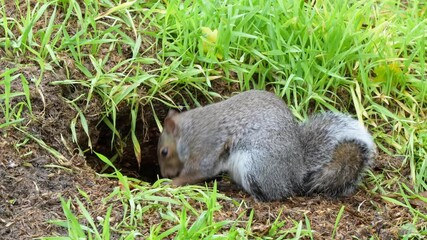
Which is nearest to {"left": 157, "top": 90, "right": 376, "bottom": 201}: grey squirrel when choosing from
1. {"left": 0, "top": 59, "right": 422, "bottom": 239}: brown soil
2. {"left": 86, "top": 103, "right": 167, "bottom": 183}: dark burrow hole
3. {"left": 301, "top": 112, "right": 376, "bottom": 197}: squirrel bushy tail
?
{"left": 301, "top": 112, "right": 376, "bottom": 197}: squirrel bushy tail

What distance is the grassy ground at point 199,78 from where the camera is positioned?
548 centimetres

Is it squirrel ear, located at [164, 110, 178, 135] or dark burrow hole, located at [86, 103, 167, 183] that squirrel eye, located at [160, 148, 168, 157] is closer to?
squirrel ear, located at [164, 110, 178, 135]

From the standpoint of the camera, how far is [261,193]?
5.57 meters

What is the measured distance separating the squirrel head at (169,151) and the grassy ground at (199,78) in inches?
6.5

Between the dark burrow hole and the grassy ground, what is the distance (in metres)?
0.01

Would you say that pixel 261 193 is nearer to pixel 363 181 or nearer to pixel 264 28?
pixel 363 181

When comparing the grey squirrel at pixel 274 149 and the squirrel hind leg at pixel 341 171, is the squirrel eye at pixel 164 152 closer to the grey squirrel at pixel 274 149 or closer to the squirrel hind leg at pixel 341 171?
the grey squirrel at pixel 274 149

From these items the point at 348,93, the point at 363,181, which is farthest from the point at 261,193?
the point at 348,93

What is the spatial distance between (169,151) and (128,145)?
43 centimetres

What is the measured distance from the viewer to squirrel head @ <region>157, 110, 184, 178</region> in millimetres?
5984

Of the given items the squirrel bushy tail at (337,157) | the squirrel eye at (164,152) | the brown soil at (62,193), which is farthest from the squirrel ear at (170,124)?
the squirrel bushy tail at (337,157)

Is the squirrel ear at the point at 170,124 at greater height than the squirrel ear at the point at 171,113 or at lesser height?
lesser

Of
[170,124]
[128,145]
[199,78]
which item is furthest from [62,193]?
[199,78]

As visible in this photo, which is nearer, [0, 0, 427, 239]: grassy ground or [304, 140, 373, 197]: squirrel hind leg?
[0, 0, 427, 239]: grassy ground
